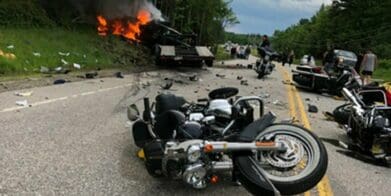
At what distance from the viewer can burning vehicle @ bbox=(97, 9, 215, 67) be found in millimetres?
22719

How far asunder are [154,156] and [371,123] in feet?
13.4

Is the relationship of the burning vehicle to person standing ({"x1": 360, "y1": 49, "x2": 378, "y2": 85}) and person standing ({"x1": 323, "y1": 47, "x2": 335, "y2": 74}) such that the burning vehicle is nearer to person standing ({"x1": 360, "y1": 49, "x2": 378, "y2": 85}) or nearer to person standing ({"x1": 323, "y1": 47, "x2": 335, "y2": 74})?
person standing ({"x1": 323, "y1": 47, "x2": 335, "y2": 74})

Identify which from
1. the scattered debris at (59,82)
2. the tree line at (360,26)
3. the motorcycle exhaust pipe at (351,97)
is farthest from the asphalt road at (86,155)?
the tree line at (360,26)

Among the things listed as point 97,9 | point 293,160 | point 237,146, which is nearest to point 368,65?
point 97,9

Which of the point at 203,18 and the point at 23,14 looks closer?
the point at 23,14

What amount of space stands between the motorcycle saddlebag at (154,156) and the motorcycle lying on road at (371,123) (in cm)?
395

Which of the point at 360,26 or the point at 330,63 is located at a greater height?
the point at 360,26

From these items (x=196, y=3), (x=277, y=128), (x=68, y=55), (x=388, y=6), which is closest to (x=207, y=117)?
(x=277, y=128)

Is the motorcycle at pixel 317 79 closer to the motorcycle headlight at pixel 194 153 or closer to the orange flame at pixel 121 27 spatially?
the orange flame at pixel 121 27

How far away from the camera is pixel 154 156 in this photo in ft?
16.9

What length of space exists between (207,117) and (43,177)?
75.1 inches

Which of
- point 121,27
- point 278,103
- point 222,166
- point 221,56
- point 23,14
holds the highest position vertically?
point 23,14

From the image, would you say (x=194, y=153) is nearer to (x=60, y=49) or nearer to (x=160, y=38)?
(x=60, y=49)

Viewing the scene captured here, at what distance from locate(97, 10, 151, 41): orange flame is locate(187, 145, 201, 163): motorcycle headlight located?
73.6 ft
